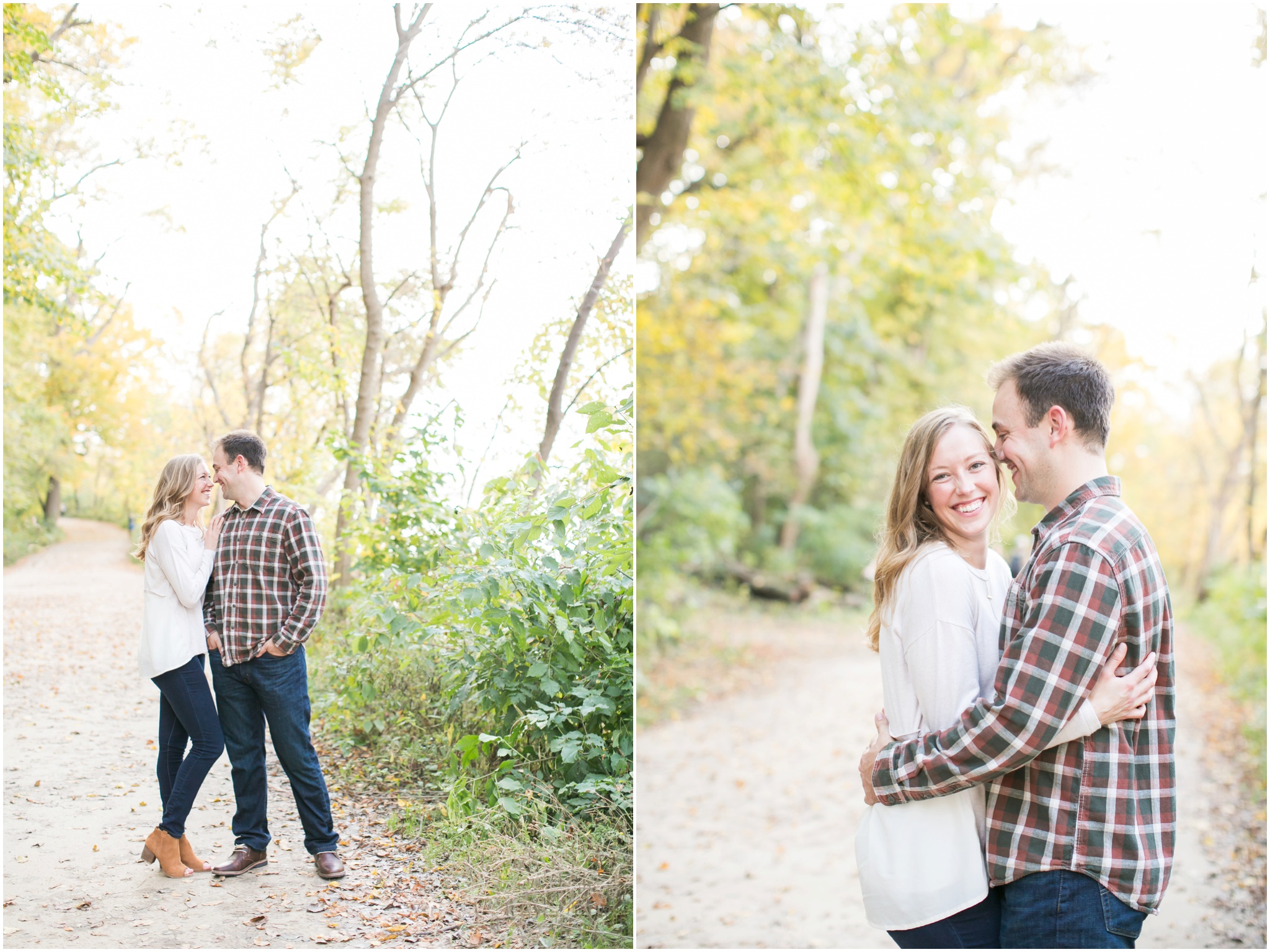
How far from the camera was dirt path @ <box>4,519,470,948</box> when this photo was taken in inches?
106

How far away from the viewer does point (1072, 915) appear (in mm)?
1674

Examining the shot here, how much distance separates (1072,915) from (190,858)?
2.39m

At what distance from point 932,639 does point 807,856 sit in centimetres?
392

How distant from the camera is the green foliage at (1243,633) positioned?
25.7 ft

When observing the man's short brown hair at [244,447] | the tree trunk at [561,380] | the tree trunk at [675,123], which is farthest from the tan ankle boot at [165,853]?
the tree trunk at [675,123]

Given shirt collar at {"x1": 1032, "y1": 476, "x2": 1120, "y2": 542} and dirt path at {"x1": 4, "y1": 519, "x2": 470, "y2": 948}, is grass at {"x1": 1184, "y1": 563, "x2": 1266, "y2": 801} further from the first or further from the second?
dirt path at {"x1": 4, "y1": 519, "x2": 470, "y2": 948}

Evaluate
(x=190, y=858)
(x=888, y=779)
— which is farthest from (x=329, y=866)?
(x=888, y=779)

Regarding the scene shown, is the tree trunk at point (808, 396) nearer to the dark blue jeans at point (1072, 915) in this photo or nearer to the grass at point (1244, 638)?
the grass at point (1244, 638)

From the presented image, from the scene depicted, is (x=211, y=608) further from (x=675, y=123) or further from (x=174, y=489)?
(x=675, y=123)

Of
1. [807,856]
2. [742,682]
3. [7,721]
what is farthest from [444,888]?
[742,682]

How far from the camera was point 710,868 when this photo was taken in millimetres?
5102

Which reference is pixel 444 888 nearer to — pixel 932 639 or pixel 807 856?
pixel 932 639

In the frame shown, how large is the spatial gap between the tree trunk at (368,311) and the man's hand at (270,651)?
10.6 inches

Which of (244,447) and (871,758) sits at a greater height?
(244,447)
